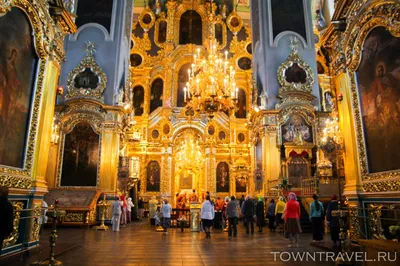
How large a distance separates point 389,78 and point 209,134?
A: 18.0 meters

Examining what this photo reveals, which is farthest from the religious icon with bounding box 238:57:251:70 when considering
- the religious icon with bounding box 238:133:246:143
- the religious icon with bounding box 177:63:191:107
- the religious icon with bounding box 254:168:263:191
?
the religious icon with bounding box 254:168:263:191

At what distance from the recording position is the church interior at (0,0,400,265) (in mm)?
5770

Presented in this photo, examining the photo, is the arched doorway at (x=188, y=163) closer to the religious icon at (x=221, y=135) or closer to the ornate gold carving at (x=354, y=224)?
the religious icon at (x=221, y=135)

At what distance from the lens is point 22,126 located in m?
6.14

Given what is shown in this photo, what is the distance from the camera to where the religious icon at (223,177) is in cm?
2220

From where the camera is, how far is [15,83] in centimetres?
584

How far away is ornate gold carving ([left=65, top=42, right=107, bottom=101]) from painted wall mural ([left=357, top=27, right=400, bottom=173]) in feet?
39.6

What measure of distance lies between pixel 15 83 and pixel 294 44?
48.6ft

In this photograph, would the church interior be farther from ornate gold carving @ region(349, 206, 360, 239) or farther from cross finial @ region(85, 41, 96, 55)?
cross finial @ region(85, 41, 96, 55)

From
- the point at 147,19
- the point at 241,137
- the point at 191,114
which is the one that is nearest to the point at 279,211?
the point at 241,137

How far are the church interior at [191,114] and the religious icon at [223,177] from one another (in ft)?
0.25

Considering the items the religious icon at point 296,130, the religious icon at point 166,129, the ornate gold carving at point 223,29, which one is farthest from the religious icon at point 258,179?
the ornate gold carving at point 223,29

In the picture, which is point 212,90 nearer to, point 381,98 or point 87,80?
point 381,98

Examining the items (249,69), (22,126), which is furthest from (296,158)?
(22,126)
